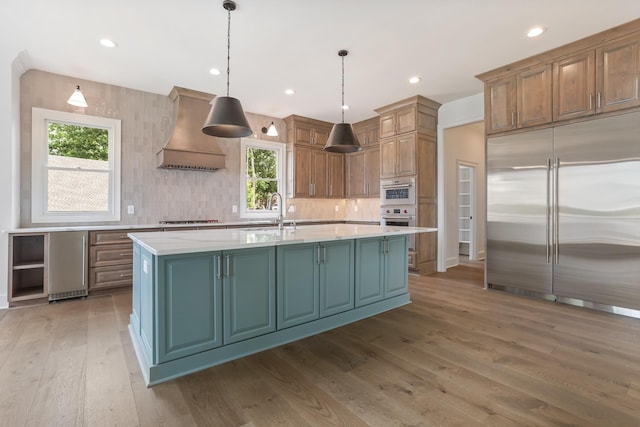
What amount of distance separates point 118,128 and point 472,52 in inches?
190

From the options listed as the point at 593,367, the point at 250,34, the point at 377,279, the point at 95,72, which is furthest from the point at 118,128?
the point at 593,367

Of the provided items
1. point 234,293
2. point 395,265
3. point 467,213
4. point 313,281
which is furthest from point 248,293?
point 467,213

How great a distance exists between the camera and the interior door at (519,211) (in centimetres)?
371

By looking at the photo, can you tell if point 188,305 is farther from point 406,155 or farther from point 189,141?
point 406,155

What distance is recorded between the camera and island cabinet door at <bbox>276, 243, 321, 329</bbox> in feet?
8.38

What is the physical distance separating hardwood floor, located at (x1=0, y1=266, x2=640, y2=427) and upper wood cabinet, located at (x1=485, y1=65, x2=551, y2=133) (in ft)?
7.75

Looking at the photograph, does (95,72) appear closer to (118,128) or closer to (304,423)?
(118,128)

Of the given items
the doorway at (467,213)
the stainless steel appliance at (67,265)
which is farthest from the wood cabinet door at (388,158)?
the stainless steel appliance at (67,265)

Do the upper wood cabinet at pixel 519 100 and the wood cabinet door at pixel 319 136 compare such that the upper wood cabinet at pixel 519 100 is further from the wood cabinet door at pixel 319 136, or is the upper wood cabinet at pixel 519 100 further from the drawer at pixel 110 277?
the drawer at pixel 110 277

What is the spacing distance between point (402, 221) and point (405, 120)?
1.74 meters

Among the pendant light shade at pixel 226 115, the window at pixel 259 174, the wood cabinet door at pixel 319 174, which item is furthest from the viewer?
the wood cabinet door at pixel 319 174

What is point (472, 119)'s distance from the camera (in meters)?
5.01

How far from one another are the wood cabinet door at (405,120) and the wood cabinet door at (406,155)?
12 centimetres

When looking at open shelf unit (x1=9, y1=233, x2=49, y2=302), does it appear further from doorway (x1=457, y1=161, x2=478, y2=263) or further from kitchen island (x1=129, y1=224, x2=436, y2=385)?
doorway (x1=457, y1=161, x2=478, y2=263)
